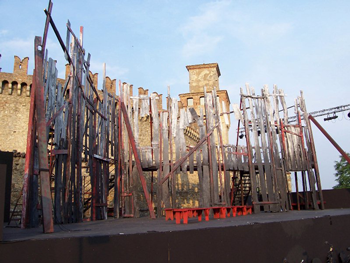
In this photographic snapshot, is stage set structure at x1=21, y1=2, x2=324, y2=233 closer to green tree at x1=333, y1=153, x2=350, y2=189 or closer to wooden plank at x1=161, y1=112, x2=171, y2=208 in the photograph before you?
wooden plank at x1=161, y1=112, x2=171, y2=208

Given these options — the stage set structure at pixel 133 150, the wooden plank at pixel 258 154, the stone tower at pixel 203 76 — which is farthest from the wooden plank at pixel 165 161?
the stone tower at pixel 203 76

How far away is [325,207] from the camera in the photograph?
19000mm

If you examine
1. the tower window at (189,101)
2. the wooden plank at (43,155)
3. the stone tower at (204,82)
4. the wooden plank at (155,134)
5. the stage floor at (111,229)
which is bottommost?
the stage floor at (111,229)

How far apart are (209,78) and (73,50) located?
29820 millimetres

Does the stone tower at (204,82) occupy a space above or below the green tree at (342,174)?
above

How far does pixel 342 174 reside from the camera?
44.1m

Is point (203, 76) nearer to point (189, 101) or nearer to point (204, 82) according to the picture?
point (204, 82)

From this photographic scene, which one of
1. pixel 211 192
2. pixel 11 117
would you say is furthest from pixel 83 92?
pixel 11 117

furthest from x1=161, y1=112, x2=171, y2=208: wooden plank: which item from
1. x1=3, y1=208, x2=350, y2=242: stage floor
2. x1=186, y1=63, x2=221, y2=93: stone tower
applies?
x1=186, y1=63, x2=221, y2=93: stone tower

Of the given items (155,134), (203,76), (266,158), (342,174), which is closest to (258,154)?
(266,158)

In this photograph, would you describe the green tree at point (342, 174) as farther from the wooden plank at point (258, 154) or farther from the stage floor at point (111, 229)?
the stage floor at point (111, 229)

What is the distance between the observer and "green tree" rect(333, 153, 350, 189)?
43125 millimetres

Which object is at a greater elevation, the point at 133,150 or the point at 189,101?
the point at 189,101

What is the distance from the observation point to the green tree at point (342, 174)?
43.1 meters
